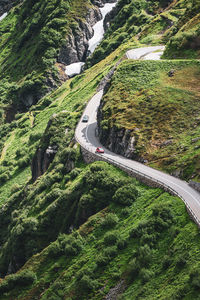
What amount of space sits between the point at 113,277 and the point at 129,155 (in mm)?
23732

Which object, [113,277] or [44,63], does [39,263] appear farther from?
[44,63]

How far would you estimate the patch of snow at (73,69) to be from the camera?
158 m

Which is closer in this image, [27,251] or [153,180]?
[153,180]

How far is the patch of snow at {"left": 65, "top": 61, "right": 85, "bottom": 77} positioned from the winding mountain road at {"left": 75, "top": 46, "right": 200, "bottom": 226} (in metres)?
75.3

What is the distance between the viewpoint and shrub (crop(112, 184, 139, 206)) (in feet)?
135

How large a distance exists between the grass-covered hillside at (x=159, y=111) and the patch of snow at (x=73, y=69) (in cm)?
8755

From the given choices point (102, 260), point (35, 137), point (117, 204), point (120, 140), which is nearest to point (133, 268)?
point (102, 260)

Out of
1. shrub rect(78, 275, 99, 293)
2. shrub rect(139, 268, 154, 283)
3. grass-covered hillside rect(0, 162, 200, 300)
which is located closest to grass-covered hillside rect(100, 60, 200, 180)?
grass-covered hillside rect(0, 162, 200, 300)

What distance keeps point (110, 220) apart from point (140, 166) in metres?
11.9

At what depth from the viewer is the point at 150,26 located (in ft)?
379

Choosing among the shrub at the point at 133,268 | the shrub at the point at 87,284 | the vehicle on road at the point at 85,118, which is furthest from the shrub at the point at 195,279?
the vehicle on road at the point at 85,118

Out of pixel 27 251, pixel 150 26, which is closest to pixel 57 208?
pixel 27 251

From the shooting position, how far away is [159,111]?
56.3 metres

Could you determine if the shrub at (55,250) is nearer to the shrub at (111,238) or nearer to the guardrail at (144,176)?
the shrub at (111,238)
